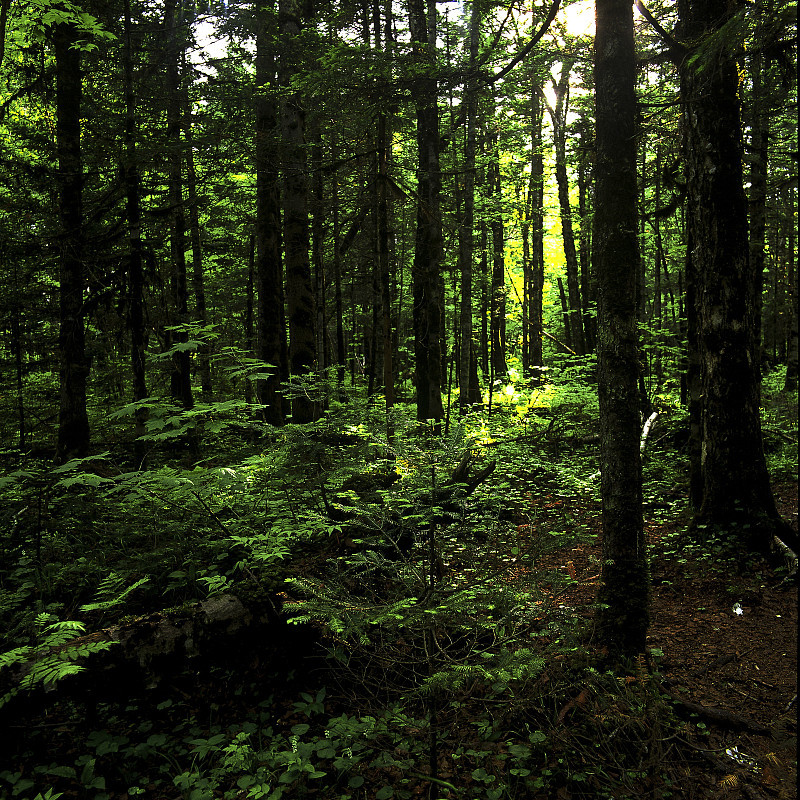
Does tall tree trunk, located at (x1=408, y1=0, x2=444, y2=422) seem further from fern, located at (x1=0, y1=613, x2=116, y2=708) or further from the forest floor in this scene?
fern, located at (x1=0, y1=613, x2=116, y2=708)

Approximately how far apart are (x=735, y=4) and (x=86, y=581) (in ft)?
33.3

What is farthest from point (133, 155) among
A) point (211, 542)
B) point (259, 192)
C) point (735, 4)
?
point (735, 4)

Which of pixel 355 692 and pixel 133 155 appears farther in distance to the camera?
pixel 133 155

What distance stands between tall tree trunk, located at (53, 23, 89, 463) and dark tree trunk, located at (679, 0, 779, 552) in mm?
10922

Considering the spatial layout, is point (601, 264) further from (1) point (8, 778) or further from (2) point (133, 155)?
(2) point (133, 155)

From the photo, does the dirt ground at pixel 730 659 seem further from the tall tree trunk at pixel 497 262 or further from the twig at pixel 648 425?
the tall tree trunk at pixel 497 262

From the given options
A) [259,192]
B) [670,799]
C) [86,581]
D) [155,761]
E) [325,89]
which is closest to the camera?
[670,799]

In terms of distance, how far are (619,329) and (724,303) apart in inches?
131

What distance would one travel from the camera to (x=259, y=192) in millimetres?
11312

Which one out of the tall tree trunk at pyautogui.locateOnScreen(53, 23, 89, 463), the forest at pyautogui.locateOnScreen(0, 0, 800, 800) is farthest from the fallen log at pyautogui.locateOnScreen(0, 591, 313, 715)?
the tall tree trunk at pyautogui.locateOnScreen(53, 23, 89, 463)

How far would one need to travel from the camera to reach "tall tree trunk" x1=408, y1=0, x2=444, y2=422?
1131cm

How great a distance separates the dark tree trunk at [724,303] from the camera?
21.4ft

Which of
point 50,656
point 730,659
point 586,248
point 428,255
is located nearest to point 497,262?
point 586,248

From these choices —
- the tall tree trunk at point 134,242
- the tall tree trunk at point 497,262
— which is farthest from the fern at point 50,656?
the tall tree trunk at point 497,262
